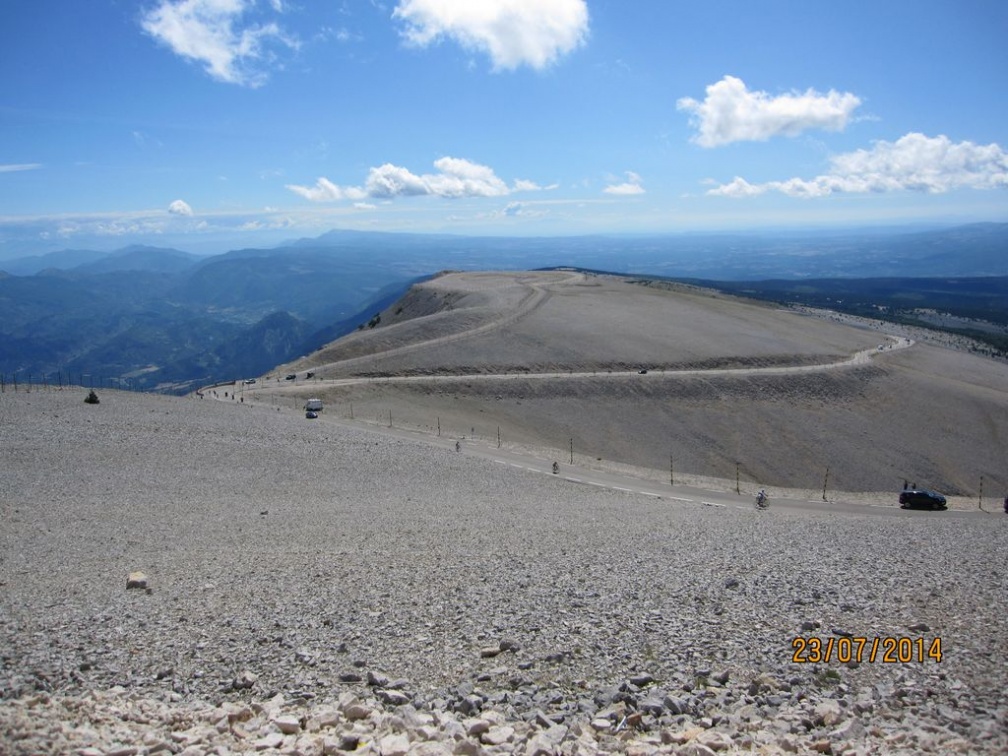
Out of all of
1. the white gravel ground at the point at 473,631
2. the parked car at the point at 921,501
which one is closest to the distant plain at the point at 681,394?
the parked car at the point at 921,501

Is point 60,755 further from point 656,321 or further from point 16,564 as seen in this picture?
point 656,321

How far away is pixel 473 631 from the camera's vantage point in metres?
12.8

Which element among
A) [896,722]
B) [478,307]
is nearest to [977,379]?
[478,307]

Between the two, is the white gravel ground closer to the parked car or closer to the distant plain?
the parked car
